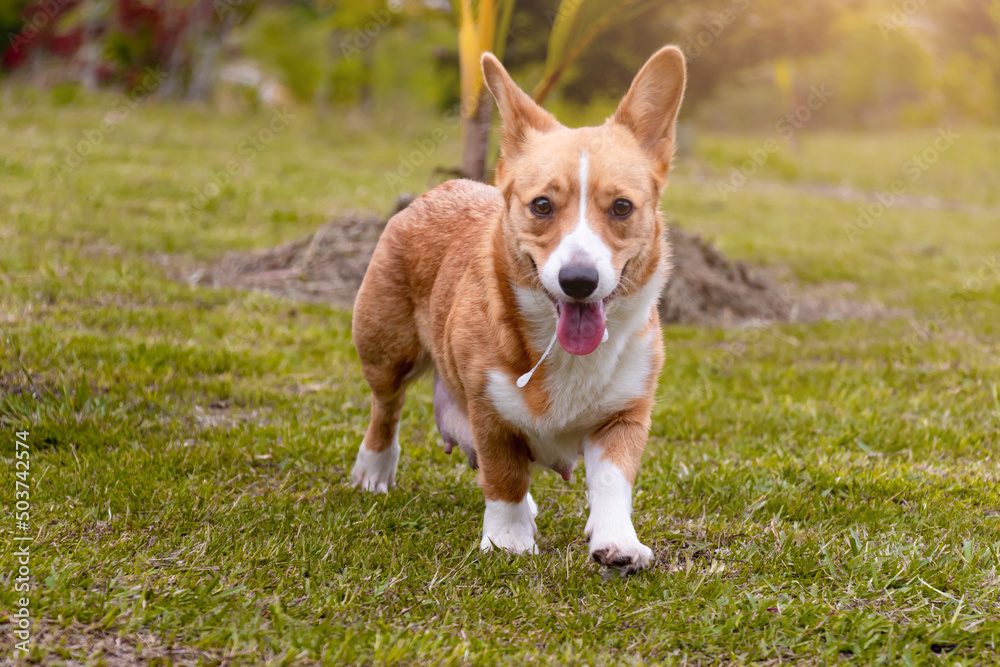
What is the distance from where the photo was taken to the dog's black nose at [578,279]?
2.80m

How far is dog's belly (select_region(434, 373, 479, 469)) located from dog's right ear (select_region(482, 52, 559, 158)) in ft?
3.28

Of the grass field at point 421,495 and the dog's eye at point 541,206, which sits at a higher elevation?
the dog's eye at point 541,206

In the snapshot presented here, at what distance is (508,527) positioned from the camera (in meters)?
3.25

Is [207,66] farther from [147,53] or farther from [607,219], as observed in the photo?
[607,219]

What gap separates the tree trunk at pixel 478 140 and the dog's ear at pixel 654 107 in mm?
3240
